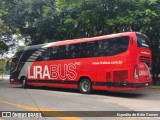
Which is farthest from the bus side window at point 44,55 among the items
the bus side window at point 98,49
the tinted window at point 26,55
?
the bus side window at point 98,49

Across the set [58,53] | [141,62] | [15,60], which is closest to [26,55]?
[15,60]

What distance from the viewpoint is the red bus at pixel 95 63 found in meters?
14.5

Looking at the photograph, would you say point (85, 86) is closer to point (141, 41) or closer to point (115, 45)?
point (115, 45)

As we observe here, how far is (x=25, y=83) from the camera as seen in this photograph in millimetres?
22078

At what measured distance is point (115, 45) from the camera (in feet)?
49.5

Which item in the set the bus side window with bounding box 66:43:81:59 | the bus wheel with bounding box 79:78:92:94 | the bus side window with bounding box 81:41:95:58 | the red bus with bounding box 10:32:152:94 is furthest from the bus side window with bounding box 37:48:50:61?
the bus wheel with bounding box 79:78:92:94

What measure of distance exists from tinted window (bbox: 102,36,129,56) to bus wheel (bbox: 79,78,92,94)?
2203 mm

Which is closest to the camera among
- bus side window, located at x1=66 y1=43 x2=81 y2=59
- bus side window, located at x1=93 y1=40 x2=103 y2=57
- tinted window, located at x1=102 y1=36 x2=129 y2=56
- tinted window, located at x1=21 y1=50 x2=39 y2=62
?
tinted window, located at x1=102 y1=36 x2=129 y2=56

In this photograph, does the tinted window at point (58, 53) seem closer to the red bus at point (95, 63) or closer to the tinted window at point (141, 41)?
the red bus at point (95, 63)

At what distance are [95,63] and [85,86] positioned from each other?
5.55ft

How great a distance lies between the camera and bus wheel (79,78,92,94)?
54.2 feet

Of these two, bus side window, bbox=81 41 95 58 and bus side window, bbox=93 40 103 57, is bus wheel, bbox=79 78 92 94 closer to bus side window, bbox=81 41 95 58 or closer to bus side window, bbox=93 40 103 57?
bus side window, bbox=81 41 95 58

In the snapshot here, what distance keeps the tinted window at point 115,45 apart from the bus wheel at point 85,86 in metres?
2.20

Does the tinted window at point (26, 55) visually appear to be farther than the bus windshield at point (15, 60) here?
No
